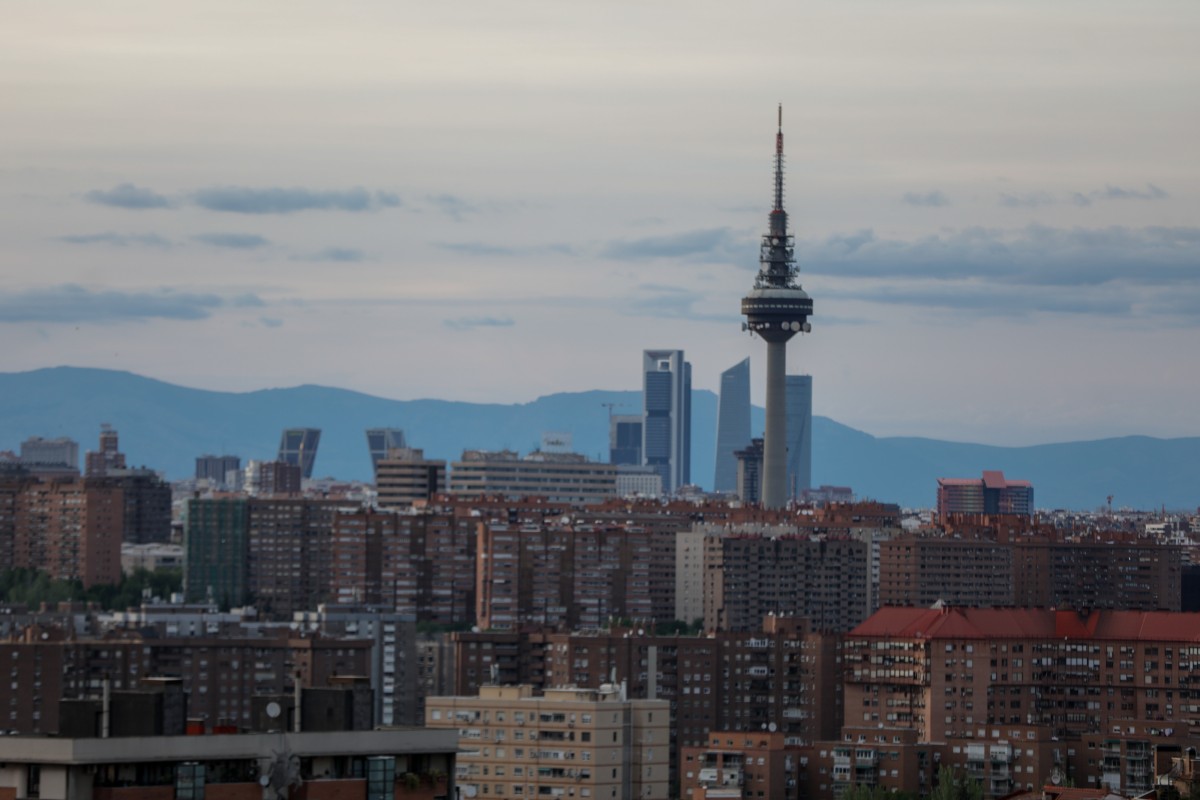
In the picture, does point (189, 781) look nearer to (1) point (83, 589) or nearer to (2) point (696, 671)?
(2) point (696, 671)

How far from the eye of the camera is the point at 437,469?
185 metres

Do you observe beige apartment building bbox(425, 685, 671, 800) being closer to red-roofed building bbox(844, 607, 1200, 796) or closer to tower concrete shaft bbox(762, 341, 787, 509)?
red-roofed building bbox(844, 607, 1200, 796)

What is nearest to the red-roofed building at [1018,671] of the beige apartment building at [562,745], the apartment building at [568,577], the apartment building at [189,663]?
the apartment building at [189,663]

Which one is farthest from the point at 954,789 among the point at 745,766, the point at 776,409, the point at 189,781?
the point at 776,409

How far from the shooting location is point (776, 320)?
175625mm

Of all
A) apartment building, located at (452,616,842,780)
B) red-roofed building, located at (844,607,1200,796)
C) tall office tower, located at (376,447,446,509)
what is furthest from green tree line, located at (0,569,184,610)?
red-roofed building, located at (844,607,1200,796)

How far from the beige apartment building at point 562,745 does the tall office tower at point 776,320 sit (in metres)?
113

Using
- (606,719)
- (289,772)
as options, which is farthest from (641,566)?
(289,772)

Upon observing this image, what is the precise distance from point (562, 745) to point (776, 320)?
116087 millimetres

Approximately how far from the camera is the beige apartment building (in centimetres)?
6003

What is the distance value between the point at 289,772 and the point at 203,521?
11852 centimetres

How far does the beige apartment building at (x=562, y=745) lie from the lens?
6003cm

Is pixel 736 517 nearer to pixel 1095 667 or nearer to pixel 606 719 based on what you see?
pixel 1095 667

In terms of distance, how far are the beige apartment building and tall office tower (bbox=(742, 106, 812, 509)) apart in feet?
370
